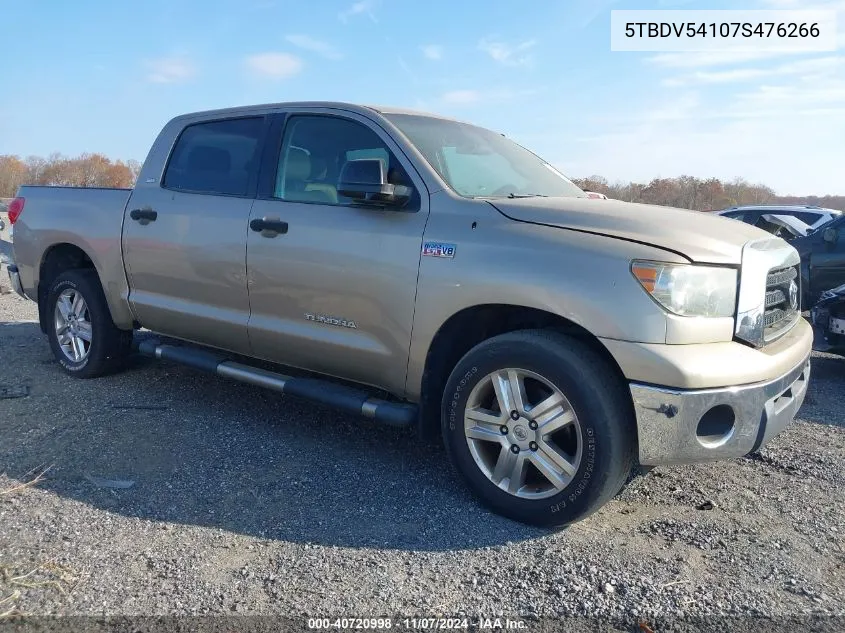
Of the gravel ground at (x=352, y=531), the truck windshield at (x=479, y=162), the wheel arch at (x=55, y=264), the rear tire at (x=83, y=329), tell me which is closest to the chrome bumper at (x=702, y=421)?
the gravel ground at (x=352, y=531)

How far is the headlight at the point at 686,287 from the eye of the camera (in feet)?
9.59

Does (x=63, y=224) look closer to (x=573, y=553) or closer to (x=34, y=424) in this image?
(x=34, y=424)

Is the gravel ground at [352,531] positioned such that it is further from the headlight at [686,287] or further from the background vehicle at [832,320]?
the background vehicle at [832,320]

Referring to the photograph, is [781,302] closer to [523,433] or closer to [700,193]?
[523,433]

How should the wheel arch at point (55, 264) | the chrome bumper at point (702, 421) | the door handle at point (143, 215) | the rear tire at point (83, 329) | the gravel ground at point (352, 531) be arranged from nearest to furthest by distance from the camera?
1. the gravel ground at point (352, 531)
2. the chrome bumper at point (702, 421)
3. the door handle at point (143, 215)
4. the rear tire at point (83, 329)
5. the wheel arch at point (55, 264)

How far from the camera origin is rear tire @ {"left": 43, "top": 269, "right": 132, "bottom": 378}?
5.32 meters

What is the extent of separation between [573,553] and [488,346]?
99 centimetres

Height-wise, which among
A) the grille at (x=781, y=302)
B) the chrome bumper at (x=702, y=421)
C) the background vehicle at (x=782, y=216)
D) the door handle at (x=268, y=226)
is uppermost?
the background vehicle at (x=782, y=216)

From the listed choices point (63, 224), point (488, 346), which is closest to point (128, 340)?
point (63, 224)

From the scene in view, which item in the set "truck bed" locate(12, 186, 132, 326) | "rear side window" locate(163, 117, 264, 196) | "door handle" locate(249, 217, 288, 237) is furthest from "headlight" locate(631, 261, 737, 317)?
"truck bed" locate(12, 186, 132, 326)

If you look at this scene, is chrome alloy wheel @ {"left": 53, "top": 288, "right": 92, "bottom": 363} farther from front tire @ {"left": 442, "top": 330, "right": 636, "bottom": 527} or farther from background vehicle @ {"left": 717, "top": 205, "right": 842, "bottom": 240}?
background vehicle @ {"left": 717, "top": 205, "right": 842, "bottom": 240}

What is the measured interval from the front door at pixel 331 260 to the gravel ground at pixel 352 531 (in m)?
0.63

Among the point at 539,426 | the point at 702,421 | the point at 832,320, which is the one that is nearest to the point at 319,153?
the point at 539,426

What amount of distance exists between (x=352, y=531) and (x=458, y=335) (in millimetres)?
1108
